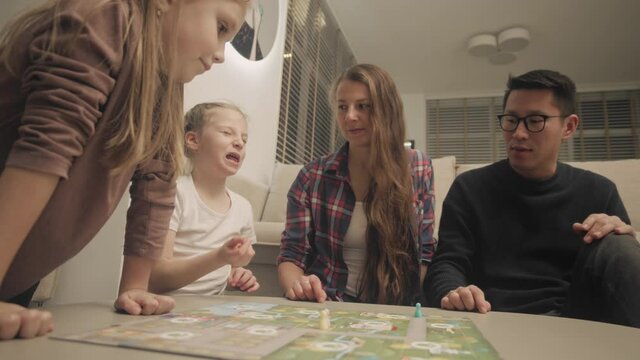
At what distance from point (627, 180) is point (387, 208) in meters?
1.66

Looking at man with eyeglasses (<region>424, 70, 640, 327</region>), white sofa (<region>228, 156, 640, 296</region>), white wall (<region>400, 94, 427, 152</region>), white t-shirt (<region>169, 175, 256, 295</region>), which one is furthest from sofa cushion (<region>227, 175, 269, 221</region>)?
white wall (<region>400, 94, 427, 152</region>)

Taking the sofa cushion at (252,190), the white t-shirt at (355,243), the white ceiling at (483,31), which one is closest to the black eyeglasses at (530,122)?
the white t-shirt at (355,243)

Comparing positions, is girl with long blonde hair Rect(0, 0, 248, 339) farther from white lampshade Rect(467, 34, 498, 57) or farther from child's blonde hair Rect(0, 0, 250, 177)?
white lampshade Rect(467, 34, 498, 57)

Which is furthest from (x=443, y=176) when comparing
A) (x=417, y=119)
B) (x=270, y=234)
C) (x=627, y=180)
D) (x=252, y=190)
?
(x=417, y=119)

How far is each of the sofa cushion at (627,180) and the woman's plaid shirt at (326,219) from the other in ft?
4.48

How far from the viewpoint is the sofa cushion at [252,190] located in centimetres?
229

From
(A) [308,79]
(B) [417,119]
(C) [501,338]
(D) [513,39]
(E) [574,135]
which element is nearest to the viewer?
(C) [501,338]

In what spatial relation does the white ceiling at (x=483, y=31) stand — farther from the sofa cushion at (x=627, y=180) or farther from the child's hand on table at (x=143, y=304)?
the child's hand on table at (x=143, y=304)

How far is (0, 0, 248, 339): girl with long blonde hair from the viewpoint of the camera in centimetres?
47

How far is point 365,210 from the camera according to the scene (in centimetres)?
136

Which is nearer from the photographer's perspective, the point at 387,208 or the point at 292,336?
the point at 292,336

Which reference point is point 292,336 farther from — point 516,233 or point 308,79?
point 308,79

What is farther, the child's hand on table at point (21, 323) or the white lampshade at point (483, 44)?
the white lampshade at point (483, 44)

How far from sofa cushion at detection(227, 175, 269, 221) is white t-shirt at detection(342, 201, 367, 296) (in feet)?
3.38
